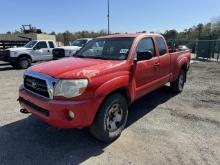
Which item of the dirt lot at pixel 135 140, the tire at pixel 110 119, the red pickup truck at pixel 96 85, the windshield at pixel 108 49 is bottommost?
the dirt lot at pixel 135 140

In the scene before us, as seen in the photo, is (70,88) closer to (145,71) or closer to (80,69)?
(80,69)

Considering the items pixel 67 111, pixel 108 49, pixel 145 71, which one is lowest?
pixel 67 111

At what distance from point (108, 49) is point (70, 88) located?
71.9 inches

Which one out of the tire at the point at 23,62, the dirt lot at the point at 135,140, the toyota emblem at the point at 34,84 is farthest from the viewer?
the tire at the point at 23,62

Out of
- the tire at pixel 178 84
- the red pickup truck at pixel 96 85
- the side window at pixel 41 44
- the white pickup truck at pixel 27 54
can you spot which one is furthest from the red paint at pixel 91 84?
the side window at pixel 41 44

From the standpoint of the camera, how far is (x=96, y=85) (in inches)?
148

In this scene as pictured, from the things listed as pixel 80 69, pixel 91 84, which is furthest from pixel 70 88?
pixel 80 69

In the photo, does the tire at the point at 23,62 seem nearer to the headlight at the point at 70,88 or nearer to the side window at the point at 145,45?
the side window at the point at 145,45

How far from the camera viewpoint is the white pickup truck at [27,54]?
578 inches

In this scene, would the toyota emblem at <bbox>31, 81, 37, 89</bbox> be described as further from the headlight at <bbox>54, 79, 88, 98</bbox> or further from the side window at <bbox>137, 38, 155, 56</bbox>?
the side window at <bbox>137, 38, 155, 56</bbox>

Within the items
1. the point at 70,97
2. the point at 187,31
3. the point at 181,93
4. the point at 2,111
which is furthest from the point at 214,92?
the point at 187,31

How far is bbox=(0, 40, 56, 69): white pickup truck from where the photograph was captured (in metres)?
14.7

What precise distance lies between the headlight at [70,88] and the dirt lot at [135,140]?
1.01m

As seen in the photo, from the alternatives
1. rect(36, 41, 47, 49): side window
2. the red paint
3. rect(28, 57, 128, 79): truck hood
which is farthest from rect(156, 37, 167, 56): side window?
rect(36, 41, 47, 49): side window
